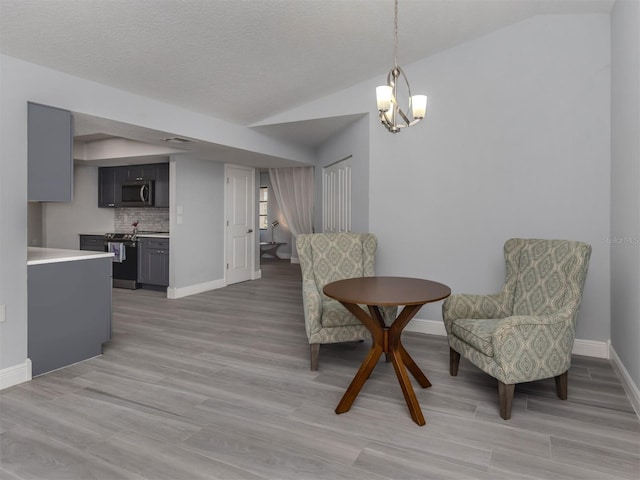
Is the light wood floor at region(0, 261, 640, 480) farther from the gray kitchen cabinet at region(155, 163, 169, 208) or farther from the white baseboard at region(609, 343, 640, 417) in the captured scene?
the gray kitchen cabinet at region(155, 163, 169, 208)

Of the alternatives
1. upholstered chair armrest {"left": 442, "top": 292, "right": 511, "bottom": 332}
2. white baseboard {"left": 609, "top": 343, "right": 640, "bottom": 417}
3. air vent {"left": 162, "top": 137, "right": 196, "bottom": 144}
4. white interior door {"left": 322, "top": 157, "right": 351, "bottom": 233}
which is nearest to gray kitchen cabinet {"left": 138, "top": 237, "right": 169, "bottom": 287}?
air vent {"left": 162, "top": 137, "right": 196, "bottom": 144}

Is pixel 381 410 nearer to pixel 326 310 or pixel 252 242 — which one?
pixel 326 310

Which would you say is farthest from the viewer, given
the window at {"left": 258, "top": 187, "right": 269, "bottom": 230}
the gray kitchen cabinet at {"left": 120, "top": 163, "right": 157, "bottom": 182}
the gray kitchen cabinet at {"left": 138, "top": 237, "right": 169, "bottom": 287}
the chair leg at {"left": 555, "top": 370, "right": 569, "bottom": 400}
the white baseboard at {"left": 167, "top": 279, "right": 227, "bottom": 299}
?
the window at {"left": 258, "top": 187, "right": 269, "bottom": 230}

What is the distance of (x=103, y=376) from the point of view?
9.86 feet

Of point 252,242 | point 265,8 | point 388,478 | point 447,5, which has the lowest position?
point 388,478

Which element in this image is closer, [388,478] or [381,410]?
[388,478]

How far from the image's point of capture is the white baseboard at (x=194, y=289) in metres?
5.88

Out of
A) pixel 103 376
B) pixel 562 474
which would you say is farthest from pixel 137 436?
pixel 562 474

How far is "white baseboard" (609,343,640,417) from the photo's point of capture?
2480mm

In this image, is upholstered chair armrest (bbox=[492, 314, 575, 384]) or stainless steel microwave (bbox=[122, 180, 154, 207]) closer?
upholstered chair armrest (bbox=[492, 314, 575, 384])

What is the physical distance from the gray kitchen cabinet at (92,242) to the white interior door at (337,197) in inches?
149

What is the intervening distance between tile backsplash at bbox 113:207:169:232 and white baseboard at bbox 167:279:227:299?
1.29m

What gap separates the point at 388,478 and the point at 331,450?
1.10ft

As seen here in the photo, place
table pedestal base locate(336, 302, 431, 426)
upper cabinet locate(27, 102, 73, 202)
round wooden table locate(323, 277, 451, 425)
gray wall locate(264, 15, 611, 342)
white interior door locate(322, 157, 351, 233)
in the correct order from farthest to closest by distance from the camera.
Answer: white interior door locate(322, 157, 351, 233) < gray wall locate(264, 15, 611, 342) < upper cabinet locate(27, 102, 73, 202) < table pedestal base locate(336, 302, 431, 426) < round wooden table locate(323, 277, 451, 425)
